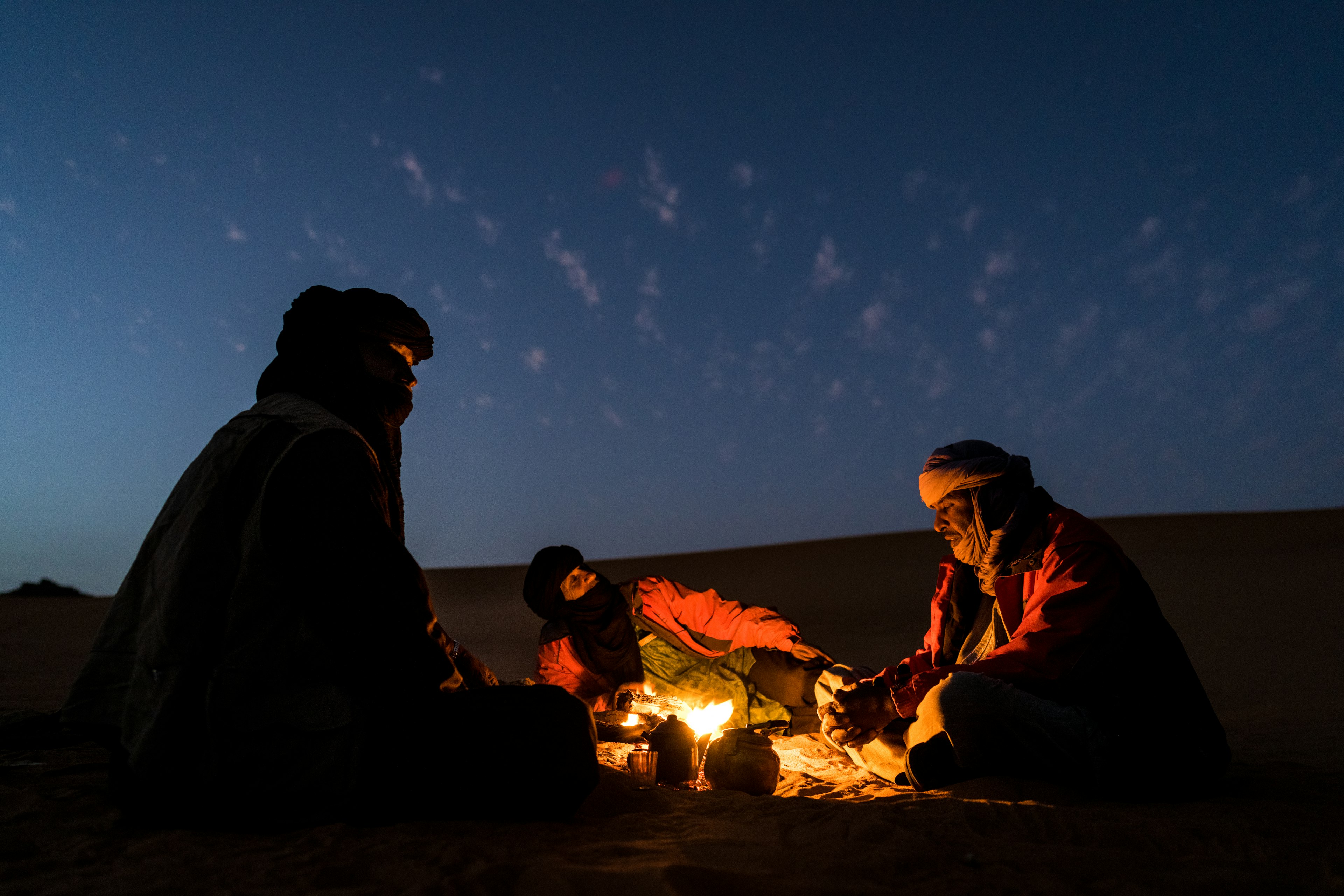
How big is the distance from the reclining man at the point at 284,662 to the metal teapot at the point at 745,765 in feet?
4.20

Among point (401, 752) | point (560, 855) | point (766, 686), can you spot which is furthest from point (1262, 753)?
point (401, 752)

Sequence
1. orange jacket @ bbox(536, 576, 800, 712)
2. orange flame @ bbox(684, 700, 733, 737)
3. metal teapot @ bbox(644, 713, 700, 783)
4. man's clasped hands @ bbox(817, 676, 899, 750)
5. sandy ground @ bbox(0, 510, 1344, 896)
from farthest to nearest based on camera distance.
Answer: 1. orange jacket @ bbox(536, 576, 800, 712)
2. orange flame @ bbox(684, 700, 733, 737)
3. man's clasped hands @ bbox(817, 676, 899, 750)
4. metal teapot @ bbox(644, 713, 700, 783)
5. sandy ground @ bbox(0, 510, 1344, 896)

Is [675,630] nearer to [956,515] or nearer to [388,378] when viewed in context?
[956,515]

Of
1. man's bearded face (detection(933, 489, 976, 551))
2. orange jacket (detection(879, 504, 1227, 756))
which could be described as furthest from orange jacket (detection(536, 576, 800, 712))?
orange jacket (detection(879, 504, 1227, 756))

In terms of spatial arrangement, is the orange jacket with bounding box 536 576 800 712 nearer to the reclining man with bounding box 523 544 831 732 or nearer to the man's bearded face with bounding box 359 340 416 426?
the reclining man with bounding box 523 544 831 732

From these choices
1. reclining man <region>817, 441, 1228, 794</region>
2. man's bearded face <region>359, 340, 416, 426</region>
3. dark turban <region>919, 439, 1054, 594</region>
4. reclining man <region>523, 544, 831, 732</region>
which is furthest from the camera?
reclining man <region>523, 544, 831, 732</region>

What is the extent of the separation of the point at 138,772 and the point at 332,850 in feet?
2.15

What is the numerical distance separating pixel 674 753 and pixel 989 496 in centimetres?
196

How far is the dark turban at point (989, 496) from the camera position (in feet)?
11.5

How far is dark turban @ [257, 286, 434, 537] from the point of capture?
258cm

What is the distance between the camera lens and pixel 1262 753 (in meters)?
4.39

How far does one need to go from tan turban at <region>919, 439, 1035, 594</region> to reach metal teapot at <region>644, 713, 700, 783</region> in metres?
1.70

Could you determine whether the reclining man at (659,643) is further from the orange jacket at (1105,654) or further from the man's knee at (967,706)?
the orange jacket at (1105,654)

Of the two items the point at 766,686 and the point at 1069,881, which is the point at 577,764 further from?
the point at 766,686
